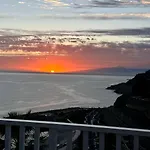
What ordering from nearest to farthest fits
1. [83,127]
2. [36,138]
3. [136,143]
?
[136,143]
[83,127]
[36,138]

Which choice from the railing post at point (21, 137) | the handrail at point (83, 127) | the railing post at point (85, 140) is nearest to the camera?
the handrail at point (83, 127)

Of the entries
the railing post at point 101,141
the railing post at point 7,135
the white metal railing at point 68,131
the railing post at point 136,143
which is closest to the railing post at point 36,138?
the white metal railing at point 68,131

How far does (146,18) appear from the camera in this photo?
604 inches

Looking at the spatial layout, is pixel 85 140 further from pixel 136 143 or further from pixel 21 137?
pixel 21 137

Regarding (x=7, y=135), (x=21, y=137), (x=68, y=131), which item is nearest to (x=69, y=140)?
(x=68, y=131)

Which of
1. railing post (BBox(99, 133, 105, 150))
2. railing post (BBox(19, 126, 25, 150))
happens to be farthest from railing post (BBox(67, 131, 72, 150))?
railing post (BBox(19, 126, 25, 150))

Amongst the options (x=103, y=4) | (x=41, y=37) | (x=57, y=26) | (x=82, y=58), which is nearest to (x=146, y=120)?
(x=82, y=58)

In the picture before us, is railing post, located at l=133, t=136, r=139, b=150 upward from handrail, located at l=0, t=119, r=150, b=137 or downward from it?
downward

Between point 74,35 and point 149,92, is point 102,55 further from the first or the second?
point 74,35

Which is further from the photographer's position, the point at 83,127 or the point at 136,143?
the point at 83,127

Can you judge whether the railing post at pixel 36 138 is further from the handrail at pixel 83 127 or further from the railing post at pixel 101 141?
the railing post at pixel 101 141

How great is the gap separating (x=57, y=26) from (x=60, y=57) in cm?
1014

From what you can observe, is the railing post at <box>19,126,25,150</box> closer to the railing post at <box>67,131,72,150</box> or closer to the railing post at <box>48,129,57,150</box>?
the railing post at <box>48,129,57,150</box>

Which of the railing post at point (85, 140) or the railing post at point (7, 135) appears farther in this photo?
the railing post at point (7, 135)
